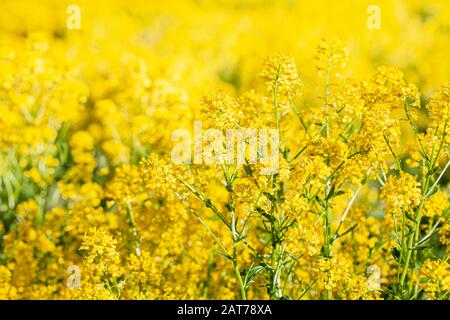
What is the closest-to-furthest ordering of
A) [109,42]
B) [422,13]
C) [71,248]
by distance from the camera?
1. [71,248]
2. [109,42]
3. [422,13]

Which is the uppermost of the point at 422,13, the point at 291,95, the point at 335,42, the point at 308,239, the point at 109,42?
the point at 422,13

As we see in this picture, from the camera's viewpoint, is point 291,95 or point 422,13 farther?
point 422,13

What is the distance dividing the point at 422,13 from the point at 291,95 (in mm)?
7678

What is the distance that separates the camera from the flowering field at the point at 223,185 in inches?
93.9

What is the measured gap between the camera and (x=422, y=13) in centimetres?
962

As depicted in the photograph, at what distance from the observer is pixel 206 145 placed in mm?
2389

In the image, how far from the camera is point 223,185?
10.8ft

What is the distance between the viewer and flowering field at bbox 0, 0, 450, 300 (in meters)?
2.38
